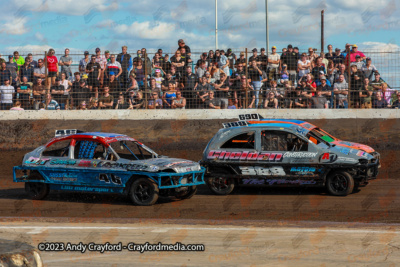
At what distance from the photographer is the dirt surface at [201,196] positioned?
34.4 ft

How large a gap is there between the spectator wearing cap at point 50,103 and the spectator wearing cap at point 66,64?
0.86 metres

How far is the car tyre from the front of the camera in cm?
1225

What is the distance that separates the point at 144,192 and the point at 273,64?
→ 26.1 feet

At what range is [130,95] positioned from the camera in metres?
18.6

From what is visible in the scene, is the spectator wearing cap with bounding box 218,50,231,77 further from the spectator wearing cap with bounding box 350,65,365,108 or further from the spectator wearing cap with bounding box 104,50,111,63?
the spectator wearing cap with bounding box 350,65,365,108

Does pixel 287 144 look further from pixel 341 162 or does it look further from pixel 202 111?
pixel 202 111

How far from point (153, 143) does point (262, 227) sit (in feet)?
31.7

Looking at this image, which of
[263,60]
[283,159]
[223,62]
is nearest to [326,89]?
[263,60]

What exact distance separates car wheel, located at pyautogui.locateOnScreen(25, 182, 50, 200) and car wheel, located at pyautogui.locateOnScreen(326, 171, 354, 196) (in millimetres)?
5890

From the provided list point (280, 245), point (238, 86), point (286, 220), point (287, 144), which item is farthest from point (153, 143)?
point (280, 245)

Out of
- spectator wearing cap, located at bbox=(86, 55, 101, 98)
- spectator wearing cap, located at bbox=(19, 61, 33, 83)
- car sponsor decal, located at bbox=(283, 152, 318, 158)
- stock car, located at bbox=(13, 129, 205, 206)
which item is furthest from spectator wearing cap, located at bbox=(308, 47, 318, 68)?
spectator wearing cap, located at bbox=(19, 61, 33, 83)

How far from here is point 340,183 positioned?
40.0ft

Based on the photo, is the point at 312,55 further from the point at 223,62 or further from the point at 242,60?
the point at 223,62

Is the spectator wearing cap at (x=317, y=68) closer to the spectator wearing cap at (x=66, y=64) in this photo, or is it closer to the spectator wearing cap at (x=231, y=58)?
the spectator wearing cap at (x=231, y=58)
